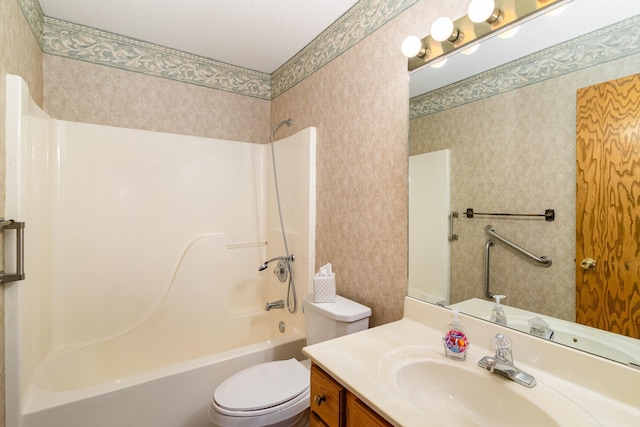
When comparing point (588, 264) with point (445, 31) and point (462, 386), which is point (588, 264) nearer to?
point (462, 386)

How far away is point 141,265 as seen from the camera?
207cm

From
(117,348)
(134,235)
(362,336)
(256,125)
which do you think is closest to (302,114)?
(256,125)

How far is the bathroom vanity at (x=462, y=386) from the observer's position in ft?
2.42

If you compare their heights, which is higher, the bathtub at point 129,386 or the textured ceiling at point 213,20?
the textured ceiling at point 213,20

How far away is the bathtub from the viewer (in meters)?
1.31

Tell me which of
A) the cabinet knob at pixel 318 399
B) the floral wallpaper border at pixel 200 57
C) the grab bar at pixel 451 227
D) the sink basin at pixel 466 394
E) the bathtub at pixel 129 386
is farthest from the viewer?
the floral wallpaper border at pixel 200 57

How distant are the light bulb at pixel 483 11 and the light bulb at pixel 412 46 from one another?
0.23m

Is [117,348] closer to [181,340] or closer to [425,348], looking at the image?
[181,340]

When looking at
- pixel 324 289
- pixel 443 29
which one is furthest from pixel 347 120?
pixel 324 289

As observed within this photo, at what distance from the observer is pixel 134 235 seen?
80.7 inches

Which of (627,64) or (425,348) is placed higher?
(627,64)

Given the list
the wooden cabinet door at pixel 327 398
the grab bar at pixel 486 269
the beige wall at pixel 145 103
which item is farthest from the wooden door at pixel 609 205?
the beige wall at pixel 145 103

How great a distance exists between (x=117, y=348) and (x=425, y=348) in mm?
1938

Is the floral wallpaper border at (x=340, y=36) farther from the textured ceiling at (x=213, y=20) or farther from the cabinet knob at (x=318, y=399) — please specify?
the cabinet knob at (x=318, y=399)
